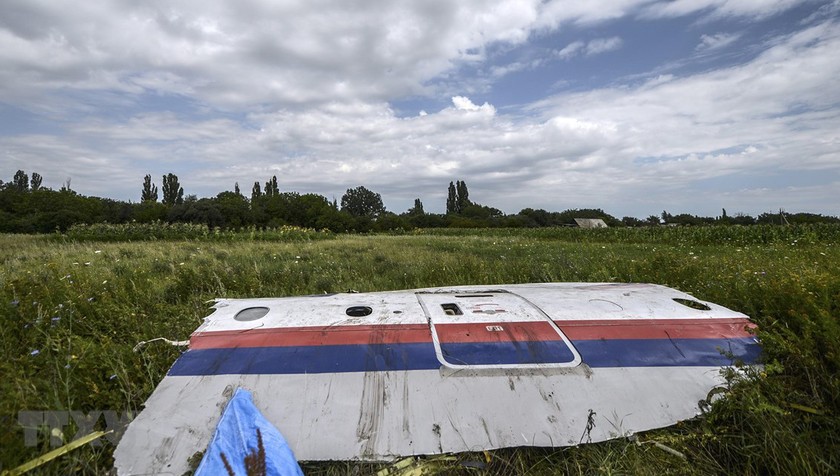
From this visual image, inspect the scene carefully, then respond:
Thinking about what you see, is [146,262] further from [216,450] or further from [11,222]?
[11,222]

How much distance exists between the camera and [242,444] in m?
1.88

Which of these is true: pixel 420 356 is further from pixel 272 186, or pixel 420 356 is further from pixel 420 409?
pixel 272 186

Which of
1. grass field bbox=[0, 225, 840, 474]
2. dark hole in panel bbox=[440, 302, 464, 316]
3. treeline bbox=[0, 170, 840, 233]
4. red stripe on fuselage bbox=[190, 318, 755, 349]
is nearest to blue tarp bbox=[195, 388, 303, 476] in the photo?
grass field bbox=[0, 225, 840, 474]

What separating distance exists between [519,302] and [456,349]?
37.0 inches

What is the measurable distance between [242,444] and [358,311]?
51.8 inches

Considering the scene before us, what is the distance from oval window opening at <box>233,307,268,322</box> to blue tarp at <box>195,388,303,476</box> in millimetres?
856

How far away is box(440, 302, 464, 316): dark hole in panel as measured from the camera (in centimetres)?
300

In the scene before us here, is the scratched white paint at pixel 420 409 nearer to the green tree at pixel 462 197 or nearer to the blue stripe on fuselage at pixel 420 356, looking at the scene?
the blue stripe on fuselage at pixel 420 356

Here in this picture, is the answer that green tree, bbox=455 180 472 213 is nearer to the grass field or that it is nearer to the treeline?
the treeline

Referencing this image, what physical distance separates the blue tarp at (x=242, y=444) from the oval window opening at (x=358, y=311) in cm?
102

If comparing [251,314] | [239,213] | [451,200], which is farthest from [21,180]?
[251,314]

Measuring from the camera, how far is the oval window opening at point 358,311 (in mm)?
3018

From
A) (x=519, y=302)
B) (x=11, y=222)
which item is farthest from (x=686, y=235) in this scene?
(x=11, y=222)
